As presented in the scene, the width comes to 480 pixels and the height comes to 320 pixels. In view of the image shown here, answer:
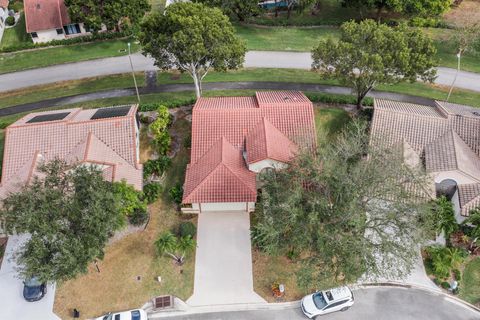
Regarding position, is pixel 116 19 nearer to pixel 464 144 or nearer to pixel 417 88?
pixel 417 88

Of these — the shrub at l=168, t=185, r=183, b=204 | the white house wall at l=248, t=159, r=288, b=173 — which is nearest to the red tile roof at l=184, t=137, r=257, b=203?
the white house wall at l=248, t=159, r=288, b=173

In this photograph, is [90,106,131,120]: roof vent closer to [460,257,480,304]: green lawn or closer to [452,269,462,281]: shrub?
[452,269,462,281]: shrub

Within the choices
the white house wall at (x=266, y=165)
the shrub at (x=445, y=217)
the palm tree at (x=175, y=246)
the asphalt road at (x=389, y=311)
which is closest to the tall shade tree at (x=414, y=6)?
the shrub at (x=445, y=217)

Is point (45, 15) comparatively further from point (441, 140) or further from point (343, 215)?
point (441, 140)

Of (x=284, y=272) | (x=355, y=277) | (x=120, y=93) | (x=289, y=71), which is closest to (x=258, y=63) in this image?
(x=289, y=71)

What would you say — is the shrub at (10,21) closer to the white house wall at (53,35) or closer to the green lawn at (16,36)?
the green lawn at (16,36)

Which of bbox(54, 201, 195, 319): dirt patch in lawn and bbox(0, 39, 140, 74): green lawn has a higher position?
bbox(0, 39, 140, 74): green lawn
